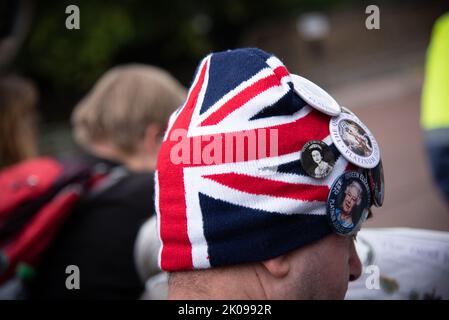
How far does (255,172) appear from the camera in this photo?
1047 mm

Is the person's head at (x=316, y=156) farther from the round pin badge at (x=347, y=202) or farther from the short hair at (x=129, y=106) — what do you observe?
the short hair at (x=129, y=106)

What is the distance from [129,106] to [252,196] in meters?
1.47

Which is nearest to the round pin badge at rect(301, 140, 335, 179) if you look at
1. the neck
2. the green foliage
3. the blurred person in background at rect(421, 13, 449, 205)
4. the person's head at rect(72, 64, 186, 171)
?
the neck

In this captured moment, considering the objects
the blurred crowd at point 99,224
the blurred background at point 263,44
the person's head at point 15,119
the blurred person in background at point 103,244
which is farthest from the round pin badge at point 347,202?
the blurred background at point 263,44

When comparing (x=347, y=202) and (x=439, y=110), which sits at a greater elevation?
(x=439, y=110)

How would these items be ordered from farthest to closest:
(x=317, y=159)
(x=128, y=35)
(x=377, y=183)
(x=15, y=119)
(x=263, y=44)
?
(x=128, y=35), (x=263, y=44), (x=15, y=119), (x=377, y=183), (x=317, y=159)

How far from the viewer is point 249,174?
1047 millimetres

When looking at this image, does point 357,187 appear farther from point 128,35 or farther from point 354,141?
point 128,35

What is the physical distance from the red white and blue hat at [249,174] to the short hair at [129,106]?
1324 millimetres

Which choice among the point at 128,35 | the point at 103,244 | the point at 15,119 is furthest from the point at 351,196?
the point at 128,35

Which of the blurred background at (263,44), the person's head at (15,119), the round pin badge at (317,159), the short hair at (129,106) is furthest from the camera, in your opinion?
the blurred background at (263,44)

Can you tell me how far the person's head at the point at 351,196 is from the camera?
1068mm

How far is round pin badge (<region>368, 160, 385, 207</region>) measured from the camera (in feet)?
3.66
